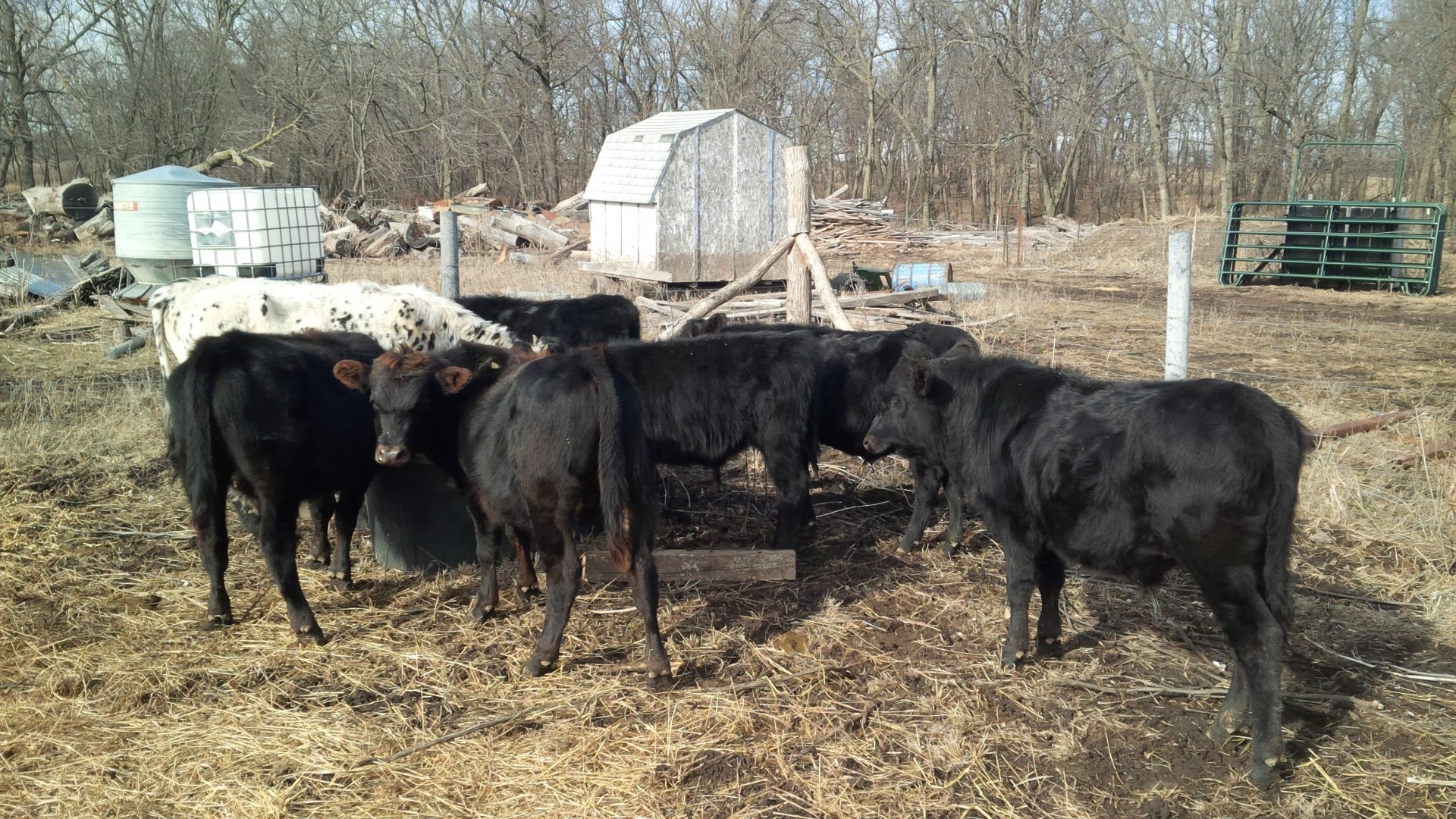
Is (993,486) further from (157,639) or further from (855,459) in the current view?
(157,639)

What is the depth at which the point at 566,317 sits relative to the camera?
9219 millimetres

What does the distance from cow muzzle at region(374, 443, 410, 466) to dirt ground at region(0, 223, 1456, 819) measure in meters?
0.87

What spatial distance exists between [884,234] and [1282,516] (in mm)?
25552

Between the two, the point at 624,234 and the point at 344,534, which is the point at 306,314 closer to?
the point at 344,534

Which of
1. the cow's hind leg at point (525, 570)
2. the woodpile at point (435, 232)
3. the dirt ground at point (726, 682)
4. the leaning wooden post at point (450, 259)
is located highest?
the woodpile at point (435, 232)

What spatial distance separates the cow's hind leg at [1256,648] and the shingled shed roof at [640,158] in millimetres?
13158

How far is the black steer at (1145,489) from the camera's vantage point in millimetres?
3785

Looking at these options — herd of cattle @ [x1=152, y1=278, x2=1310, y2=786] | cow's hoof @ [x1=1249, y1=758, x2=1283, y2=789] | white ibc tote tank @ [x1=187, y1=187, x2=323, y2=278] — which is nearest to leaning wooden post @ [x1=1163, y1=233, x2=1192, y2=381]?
herd of cattle @ [x1=152, y1=278, x2=1310, y2=786]

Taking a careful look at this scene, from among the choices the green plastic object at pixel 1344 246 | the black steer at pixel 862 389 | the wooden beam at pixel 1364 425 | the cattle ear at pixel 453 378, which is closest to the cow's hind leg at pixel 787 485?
the black steer at pixel 862 389

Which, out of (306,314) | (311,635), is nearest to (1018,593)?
(311,635)

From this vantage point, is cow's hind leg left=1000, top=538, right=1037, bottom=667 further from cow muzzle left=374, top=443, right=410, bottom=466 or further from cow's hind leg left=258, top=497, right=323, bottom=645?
cow's hind leg left=258, top=497, right=323, bottom=645

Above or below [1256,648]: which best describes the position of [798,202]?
above

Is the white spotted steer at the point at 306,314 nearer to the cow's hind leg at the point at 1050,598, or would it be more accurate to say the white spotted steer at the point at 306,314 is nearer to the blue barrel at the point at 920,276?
the cow's hind leg at the point at 1050,598

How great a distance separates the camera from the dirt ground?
12.2 feet
